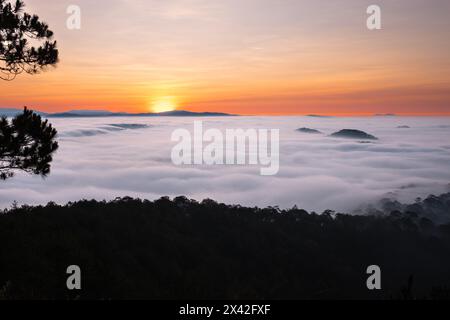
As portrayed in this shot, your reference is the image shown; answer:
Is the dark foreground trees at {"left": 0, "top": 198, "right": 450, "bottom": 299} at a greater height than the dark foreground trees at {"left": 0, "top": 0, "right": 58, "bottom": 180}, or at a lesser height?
lesser

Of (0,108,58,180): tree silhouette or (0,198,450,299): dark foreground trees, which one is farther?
(0,198,450,299): dark foreground trees

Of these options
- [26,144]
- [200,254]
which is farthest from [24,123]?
[200,254]

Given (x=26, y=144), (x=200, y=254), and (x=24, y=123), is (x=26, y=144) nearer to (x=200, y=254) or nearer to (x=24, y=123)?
(x=24, y=123)

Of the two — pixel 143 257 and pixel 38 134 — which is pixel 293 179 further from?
pixel 38 134

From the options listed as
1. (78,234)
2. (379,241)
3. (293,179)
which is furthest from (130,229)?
(293,179)
